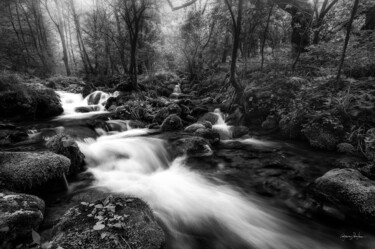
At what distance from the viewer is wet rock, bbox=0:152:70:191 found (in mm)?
3698

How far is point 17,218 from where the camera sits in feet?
8.75

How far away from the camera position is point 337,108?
6.58 metres

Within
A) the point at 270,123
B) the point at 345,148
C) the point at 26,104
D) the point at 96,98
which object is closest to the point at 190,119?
the point at 270,123

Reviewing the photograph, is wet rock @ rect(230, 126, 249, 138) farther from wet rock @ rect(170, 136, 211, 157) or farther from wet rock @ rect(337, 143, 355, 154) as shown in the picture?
wet rock @ rect(337, 143, 355, 154)

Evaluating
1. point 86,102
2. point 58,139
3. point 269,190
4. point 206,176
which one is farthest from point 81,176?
point 86,102

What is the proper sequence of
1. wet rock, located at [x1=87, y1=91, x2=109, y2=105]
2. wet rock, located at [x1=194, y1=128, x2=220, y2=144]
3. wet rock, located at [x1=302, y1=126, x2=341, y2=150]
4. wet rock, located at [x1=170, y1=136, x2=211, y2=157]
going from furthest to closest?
1. wet rock, located at [x1=87, y1=91, x2=109, y2=105]
2. wet rock, located at [x1=194, y1=128, x2=220, y2=144]
3. wet rock, located at [x1=170, y1=136, x2=211, y2=157]
4. wet rock, located at [x1=302, y1=126, x2=341, y2=150]

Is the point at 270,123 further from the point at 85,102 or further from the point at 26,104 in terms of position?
the point at 85,102

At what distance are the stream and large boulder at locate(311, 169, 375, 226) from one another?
250 millimetres

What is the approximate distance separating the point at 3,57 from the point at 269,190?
82.8 feet

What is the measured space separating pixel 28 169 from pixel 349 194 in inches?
227

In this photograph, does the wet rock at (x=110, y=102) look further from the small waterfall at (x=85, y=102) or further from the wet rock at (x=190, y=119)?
the wet rock at (x=190, y=119)

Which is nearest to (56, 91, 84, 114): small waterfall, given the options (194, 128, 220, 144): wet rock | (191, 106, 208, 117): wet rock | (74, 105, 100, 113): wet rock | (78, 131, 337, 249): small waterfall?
(74, 105, 100, 113): wet rock

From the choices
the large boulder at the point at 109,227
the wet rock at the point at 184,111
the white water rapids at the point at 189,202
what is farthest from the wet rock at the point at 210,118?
the large boulder at the point at 109,227

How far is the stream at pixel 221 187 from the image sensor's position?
3.42m
